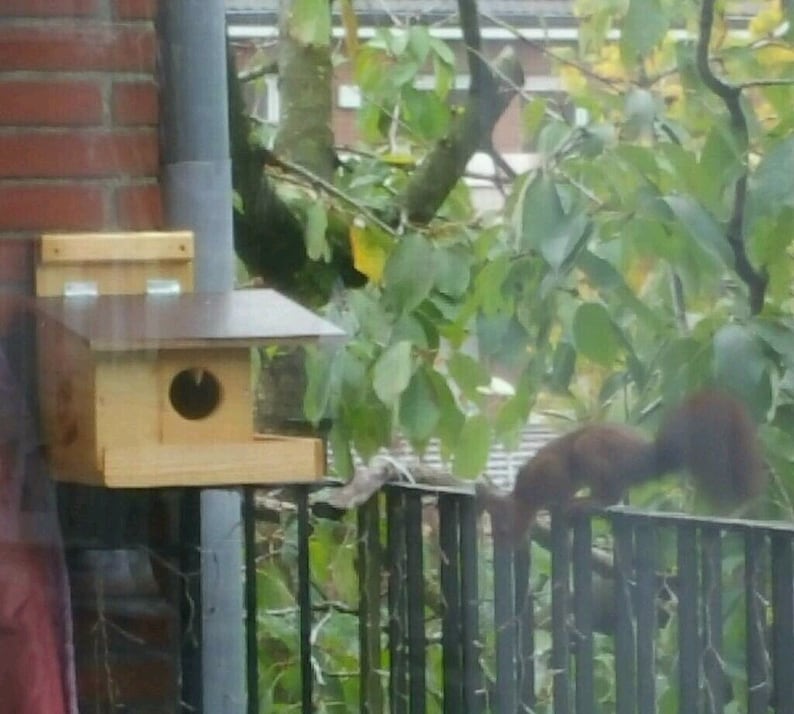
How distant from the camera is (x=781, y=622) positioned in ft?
5.14

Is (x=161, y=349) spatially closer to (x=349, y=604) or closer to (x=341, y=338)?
(x=341, y=338)

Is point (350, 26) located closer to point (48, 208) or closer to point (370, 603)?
point (48, 208)

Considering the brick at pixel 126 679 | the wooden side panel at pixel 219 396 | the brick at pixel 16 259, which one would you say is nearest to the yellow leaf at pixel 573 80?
the wooden side panel at pixel 219 396

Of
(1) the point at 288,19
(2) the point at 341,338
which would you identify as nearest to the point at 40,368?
(2) the point at 341,338

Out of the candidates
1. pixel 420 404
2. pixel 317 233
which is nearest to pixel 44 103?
pixel 317 233

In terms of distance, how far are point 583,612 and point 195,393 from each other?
1.86 feet

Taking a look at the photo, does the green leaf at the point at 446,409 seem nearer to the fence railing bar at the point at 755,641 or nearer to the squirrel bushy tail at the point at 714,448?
the squirrel bushy tail at the point at 714,448

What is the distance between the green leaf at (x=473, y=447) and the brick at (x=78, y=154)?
1.64ft

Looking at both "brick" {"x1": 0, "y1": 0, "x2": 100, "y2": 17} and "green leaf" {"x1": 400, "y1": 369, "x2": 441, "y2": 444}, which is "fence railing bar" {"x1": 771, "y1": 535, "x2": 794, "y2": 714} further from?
"brick" {"x1": 0, "y1": 0, "x2": 100, "y2": 17}

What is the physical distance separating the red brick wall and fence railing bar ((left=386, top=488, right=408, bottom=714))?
50cm

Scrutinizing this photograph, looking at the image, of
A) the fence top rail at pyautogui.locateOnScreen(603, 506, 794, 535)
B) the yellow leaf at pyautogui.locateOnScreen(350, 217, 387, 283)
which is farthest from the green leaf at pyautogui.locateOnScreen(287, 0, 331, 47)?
the fence top rail at pyautogui.locateOnScreen(603, 506, 794, 535)

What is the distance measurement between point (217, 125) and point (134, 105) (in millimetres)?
108

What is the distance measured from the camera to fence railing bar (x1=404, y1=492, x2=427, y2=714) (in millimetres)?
1931

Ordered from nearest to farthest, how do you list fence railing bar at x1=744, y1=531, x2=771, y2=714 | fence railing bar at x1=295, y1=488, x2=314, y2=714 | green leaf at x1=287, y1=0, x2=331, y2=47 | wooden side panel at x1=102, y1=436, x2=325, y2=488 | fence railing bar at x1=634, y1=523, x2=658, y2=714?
wooden side panel at x1=102, y1=436, x2=325, y2=488, fence railing bar at x1=744, y1=531, x2=771, y2=714, fence railing bar at x1=634, y1=523, x2=658, y2=714, green leaf at x1=287, y1=0, x2=331, y2=47, fence railing bar at x1=295, y1=488, x2=314, y2=714
